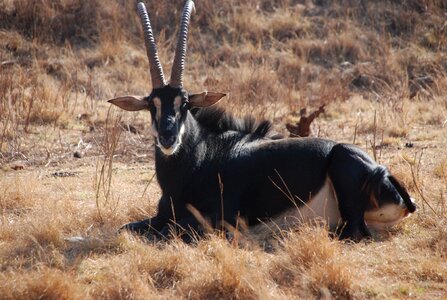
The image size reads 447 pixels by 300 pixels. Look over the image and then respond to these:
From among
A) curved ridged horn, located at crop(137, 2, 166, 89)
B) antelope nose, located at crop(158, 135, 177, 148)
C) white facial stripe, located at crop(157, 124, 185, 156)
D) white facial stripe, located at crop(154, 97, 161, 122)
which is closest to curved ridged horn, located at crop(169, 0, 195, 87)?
curved ridged horn, located at crop(137, 2, 166, 89)

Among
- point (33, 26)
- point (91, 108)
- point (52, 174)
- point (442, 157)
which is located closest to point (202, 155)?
point (52, 174)

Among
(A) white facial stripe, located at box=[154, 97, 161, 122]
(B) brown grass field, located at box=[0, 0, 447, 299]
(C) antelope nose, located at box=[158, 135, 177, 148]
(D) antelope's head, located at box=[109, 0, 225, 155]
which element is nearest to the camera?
(B) brown grass field, located at box=[0, 0, 447, 299]

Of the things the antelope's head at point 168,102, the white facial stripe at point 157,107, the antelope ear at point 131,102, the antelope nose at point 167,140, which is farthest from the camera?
the antelope ear at point 131,102

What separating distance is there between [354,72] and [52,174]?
9.43 metres

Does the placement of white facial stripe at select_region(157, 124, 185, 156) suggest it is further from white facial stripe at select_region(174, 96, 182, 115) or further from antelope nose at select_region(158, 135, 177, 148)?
white facial stripe at select_region(174, 96, 182, 115)

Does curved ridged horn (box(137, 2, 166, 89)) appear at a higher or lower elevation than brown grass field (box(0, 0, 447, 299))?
higher

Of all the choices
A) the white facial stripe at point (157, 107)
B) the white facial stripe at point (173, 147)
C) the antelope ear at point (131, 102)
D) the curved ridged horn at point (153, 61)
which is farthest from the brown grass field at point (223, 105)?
the white facial stripe at point (157, 107)

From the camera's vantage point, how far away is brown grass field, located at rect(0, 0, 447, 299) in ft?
22.1

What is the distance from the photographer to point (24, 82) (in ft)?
48.2

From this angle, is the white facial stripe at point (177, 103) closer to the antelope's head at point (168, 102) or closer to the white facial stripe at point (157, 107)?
the antelope's head at point (168, 102)

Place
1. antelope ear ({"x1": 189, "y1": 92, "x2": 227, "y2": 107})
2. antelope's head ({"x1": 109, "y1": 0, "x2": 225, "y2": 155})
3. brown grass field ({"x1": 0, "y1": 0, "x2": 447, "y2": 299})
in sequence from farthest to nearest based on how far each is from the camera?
antelope ear ({"x1": 189, "y1": 92, "x2": 227, "y2": 107}) < antelope's head ({"x1": 109, "y1": 0, "x2": 225, "y2": 155}) < brown grass field ({"x1": 0, "y1": 0, "x2": 447, "y2": 299})

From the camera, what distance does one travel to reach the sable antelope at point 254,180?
319 inches

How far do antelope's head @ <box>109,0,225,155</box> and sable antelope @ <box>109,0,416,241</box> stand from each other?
0.4 inches

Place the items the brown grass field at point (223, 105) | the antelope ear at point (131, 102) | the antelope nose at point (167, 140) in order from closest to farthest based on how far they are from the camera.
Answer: the brown grass field at point (223, 105) → the antelope nose at point (167, 140) → the antelope ear at point (131, 102)
